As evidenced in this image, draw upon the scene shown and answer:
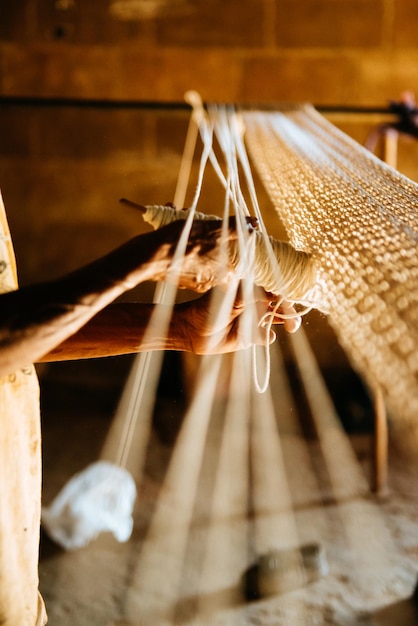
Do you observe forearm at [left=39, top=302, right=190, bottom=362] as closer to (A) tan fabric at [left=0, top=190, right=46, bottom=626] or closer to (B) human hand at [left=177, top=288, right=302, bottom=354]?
(B) human hand at [left=177, top=288, right=302, bottom=354]

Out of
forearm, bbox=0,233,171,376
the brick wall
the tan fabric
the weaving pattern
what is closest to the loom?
the weaving pattern

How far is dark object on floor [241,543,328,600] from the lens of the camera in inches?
75.2

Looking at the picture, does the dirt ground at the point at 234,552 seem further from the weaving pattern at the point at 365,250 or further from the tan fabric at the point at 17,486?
the weaving pattern at the point at 365,250

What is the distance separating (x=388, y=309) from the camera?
672mm

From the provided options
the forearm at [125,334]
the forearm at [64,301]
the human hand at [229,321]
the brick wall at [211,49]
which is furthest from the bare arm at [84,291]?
the brick wall at [211,49]

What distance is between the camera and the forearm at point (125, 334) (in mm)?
1030

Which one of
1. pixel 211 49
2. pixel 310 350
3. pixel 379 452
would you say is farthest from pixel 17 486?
pixel 211 49

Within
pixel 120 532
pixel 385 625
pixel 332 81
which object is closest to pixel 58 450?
pixel 120 532

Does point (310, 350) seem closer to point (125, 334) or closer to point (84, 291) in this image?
point (125, 334)

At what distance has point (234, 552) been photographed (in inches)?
82.6

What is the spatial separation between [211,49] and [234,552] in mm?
2644

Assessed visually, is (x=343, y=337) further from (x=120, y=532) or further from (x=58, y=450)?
(x=58, y=450)

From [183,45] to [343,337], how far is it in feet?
9.30

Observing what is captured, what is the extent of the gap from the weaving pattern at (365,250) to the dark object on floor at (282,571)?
139 cm
